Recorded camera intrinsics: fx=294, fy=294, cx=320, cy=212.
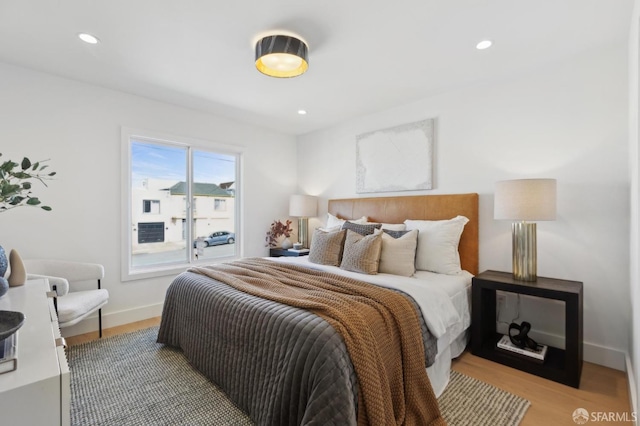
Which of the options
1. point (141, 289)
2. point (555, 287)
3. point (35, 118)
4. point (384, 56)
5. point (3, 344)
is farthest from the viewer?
point (141, 289)

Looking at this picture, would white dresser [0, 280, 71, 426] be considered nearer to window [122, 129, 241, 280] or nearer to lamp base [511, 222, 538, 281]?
window [122, 129, 241, 280]

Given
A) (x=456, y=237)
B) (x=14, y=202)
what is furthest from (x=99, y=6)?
(x=456, y=237)

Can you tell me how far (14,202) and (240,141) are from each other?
2.90m

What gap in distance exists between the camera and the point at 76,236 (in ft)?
9.52

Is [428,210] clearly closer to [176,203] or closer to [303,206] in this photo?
[303,206]

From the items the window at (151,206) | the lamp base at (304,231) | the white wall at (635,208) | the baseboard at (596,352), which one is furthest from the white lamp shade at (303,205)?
the white wall at (635,208)

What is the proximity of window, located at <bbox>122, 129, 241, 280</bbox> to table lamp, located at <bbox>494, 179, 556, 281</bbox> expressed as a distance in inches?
129

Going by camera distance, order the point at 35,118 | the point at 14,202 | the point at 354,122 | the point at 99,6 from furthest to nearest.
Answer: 1. the point at 354,122
2. the point at 35,118
3. the point at 99,6
4. the point at 14,202

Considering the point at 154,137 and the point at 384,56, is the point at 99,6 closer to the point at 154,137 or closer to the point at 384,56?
the point at 154,137

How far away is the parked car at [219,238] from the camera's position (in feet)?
13.1

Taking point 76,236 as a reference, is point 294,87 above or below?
above

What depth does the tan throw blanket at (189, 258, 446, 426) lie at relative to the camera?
135 cm

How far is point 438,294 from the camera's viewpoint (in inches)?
83.0

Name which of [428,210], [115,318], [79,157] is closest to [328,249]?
[428,210]
